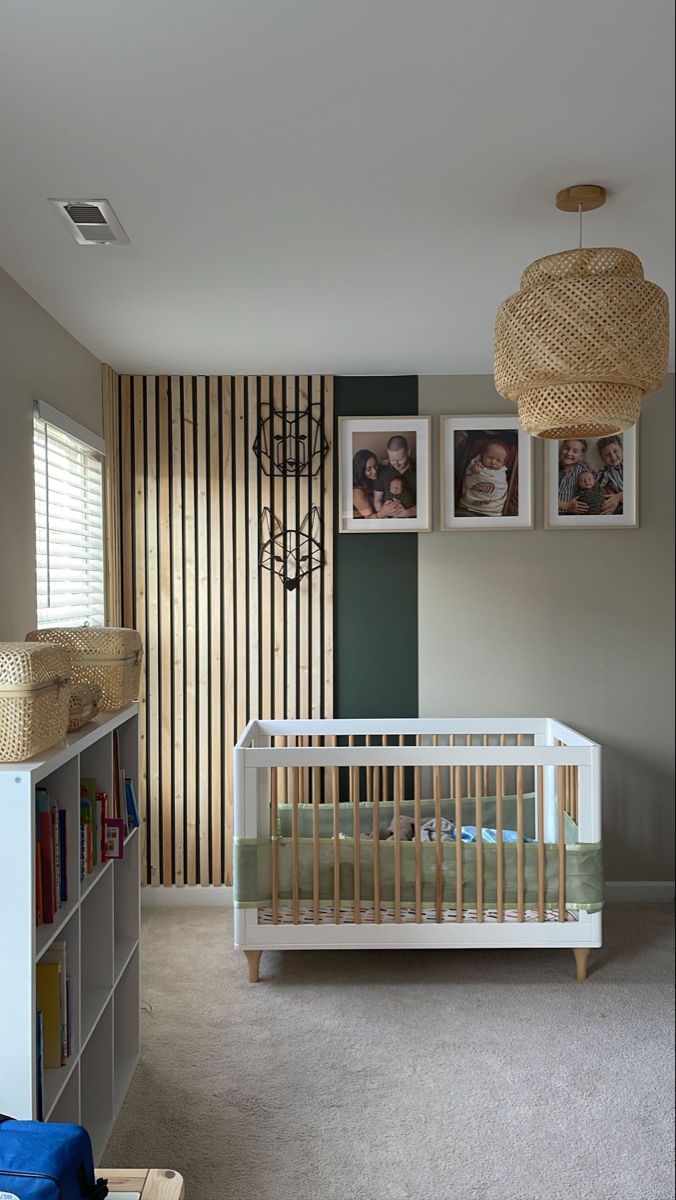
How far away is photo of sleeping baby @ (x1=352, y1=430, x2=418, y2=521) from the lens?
13.4 ft

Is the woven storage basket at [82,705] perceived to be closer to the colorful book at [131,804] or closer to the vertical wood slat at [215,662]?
the colorful book at [131,804]

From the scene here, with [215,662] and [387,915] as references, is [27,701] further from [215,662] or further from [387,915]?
[215,662]

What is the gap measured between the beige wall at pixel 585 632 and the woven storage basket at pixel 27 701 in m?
2.45

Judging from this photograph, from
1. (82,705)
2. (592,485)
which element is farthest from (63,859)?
(592,485)

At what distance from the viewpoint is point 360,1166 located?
224cm

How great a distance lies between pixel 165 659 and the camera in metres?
4.11

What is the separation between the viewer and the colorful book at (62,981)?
1.97m

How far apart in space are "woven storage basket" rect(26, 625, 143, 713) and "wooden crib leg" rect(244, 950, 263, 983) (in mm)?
1250

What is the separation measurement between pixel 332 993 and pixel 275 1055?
1.53 ft

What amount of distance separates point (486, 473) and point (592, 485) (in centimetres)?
46

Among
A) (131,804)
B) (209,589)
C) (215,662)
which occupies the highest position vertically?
(209,589)

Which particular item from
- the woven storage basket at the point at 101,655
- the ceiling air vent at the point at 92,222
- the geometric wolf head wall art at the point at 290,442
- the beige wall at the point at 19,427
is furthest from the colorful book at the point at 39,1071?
the geometric wolf head wall art at the point at 290,442

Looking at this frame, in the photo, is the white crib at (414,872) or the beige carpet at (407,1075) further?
the white crib at (414,872)

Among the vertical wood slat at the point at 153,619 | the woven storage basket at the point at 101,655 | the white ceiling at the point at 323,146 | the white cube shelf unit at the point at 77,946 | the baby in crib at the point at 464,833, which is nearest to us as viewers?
the white ceiling at the point at 323,146
